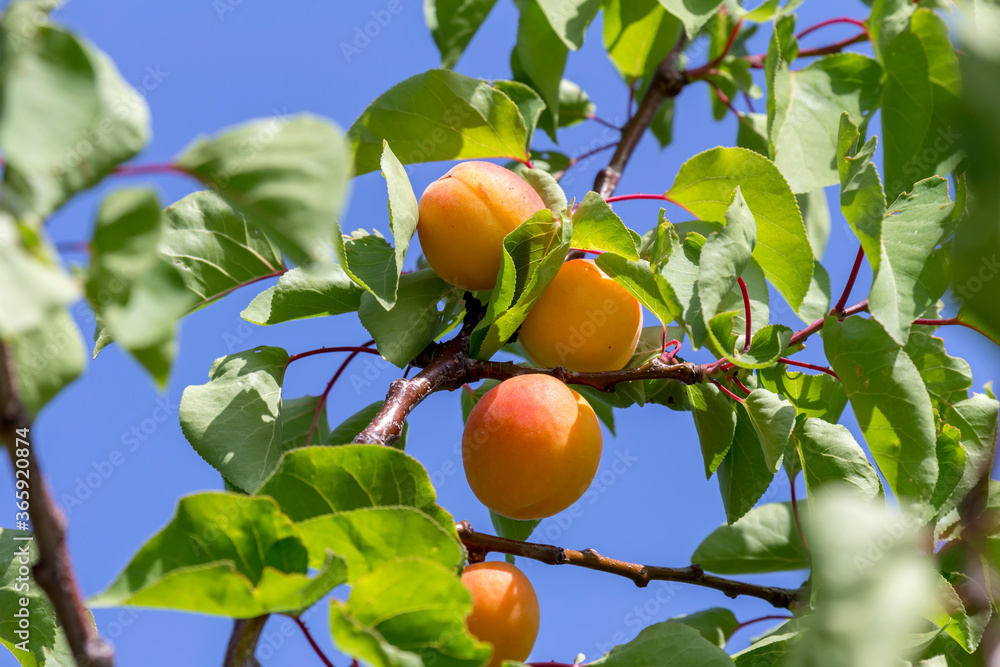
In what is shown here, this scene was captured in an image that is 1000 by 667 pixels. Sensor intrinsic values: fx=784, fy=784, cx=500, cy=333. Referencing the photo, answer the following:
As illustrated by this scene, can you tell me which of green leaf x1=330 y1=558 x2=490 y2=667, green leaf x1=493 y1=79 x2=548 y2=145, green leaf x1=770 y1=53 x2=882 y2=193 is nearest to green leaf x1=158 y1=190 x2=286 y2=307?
green leaf x1=493 y1=79 x2=548 y2=145

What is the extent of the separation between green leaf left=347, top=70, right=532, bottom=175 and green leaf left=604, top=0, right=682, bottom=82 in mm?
534

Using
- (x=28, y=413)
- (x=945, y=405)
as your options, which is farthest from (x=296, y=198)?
(x=945, y=405)

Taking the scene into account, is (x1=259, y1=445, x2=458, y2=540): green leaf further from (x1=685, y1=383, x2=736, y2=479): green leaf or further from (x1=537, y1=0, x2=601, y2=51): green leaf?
(x1=537, y1=0, x2=601, y2=51): green leaf

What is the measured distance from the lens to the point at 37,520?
1.60ft

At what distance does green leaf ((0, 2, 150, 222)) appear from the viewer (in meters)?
0.42

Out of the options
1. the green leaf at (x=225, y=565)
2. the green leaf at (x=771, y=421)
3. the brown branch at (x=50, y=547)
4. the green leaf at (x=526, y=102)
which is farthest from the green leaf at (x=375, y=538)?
the green leaf at (x=526, y=102)

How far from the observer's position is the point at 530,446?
896 mm

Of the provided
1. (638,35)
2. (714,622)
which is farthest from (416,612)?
(638,35)

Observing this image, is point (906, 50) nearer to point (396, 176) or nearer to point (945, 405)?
point (945, 405)

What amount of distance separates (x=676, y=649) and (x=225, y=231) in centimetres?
74

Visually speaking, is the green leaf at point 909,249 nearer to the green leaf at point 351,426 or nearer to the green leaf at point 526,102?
the green leaf at point 526,102

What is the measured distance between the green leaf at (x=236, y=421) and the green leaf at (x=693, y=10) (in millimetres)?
742

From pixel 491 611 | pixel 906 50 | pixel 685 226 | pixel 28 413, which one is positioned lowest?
pixel 491 611

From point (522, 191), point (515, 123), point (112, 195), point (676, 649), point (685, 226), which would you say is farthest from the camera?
point (685, 226)
